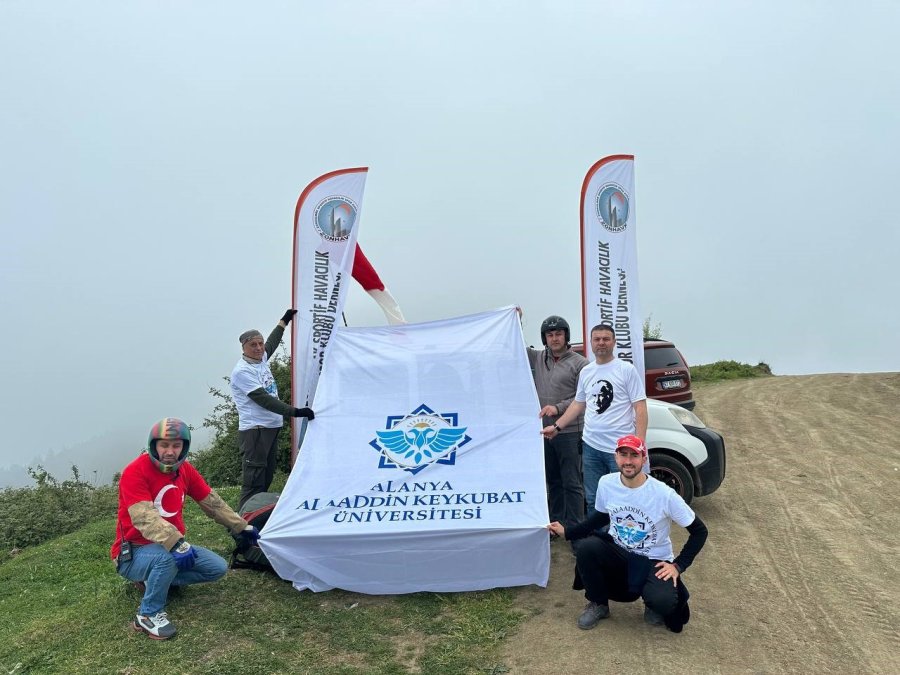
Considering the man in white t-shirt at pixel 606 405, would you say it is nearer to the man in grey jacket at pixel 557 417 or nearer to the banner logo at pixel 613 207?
the man in grey jacket at pixel 557 417

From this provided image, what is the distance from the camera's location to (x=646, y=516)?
3.63 metres

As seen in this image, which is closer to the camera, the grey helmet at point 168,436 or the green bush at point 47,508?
the grey helmet at point 168,436

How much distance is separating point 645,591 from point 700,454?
2.50 metres

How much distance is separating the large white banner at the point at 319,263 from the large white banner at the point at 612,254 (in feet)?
9.01

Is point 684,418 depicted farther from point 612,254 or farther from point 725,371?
point 725,371

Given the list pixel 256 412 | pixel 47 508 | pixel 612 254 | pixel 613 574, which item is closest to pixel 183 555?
pixel 256 412

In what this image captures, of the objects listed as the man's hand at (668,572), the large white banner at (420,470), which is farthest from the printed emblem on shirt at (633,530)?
the large white banner at (420,470)

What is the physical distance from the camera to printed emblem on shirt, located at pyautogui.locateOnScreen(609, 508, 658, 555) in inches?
143

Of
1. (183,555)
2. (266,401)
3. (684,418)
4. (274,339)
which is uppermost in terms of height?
(274,339)

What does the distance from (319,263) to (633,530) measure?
4716 mm

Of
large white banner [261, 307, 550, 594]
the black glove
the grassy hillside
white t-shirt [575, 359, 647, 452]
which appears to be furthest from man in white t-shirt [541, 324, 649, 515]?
the black glove

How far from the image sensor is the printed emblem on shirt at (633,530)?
3.64m

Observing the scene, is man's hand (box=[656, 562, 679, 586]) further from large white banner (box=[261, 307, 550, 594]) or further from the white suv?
the white suv

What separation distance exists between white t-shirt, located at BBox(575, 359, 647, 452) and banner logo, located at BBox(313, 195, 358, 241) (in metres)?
3.76
